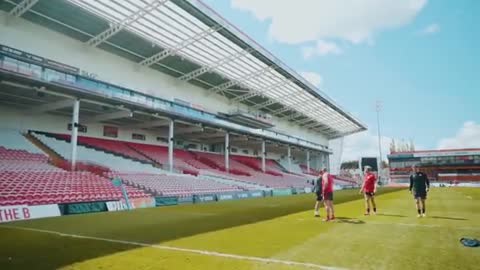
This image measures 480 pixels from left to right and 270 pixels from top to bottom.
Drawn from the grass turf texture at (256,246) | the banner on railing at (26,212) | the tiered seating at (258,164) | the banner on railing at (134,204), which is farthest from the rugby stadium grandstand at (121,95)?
the grass turf texture at (256,246)

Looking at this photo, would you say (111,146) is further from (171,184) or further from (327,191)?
(327,191)

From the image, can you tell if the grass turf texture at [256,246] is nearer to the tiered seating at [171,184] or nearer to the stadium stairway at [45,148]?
the tiered seating at [171,184]

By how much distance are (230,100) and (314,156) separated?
3603 cm

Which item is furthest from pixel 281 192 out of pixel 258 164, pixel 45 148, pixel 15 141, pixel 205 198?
pixel 15 141

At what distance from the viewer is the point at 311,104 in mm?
52906

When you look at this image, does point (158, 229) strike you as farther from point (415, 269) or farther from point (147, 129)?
point (147, 129)

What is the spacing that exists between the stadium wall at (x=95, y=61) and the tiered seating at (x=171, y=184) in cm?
995

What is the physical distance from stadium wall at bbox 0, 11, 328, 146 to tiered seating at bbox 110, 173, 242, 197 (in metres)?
9.95

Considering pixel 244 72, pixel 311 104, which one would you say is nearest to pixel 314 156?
pixel 311 104

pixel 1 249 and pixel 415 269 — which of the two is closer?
pixel 415 269

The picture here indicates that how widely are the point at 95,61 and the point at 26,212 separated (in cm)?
1764

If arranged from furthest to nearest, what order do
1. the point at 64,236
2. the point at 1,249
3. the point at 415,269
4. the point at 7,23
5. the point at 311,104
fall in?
the point at 311,104 → the point at 7,23 → the point at 64,236 → the point at 1,249 → the point at 415,269

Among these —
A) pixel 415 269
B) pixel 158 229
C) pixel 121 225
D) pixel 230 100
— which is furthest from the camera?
pixel 230 100

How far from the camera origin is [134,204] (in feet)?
60.1
